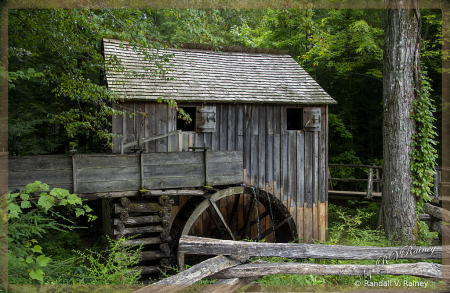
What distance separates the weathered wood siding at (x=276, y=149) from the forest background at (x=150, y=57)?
178 centimetres

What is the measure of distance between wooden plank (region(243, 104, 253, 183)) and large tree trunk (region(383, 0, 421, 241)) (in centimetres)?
327

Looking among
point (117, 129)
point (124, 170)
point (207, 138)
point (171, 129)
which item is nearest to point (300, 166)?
point (207, 138)

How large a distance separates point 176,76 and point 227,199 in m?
3.69

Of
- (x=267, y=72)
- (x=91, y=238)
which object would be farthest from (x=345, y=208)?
(x=91, y=238)

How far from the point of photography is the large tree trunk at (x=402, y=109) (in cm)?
639

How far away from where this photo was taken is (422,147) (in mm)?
6336

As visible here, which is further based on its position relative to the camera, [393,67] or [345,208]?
[345,208]

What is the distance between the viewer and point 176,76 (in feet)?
25.9

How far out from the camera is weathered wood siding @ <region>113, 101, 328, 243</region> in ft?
25.2

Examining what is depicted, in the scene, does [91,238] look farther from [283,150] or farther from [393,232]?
[393,232]

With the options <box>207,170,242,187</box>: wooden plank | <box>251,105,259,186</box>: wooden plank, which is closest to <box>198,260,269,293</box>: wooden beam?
<box>207,170,242,187</box>: wooden plank

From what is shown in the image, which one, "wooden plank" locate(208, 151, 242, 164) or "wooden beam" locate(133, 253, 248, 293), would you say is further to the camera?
"wooden plank" locate(208, 151, 242, 164)

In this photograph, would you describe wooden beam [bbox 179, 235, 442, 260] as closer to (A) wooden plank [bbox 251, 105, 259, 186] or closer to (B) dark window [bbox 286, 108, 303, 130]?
(A) wooden plank [bbox 251, 105, 259, 186]

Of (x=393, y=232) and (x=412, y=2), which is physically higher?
(x=412, y=2)
